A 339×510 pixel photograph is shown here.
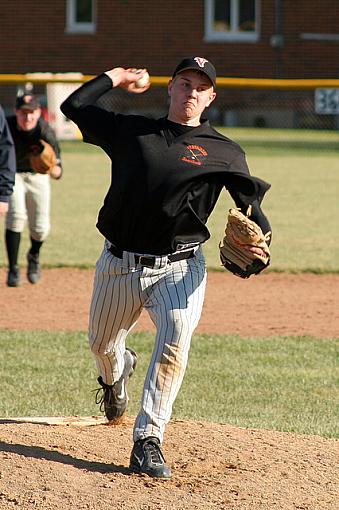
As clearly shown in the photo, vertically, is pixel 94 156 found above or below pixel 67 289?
below

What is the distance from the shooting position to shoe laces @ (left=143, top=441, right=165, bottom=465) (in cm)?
Answer: 484

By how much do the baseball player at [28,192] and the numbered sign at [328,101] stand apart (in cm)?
1118

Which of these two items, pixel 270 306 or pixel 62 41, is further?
pixel 62 41

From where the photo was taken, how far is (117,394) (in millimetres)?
5785

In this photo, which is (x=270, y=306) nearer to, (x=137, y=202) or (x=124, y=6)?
(x=137, y=202)

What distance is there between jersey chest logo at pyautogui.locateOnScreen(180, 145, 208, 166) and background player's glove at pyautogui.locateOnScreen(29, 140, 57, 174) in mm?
5453

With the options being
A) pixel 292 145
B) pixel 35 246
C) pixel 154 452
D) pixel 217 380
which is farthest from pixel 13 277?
pixel 292 145

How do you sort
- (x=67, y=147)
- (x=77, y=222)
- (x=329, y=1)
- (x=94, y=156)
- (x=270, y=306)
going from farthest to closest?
(x=329, y=1) → (x=67, y=147) → (x=94, y=156) → (x=77, y=222) → (x=270, y=306)

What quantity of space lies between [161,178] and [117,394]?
4.31 ft

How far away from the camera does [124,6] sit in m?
31.1

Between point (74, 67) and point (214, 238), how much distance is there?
19.2 metres

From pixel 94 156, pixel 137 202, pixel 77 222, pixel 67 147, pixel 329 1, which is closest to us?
pixel 137 202

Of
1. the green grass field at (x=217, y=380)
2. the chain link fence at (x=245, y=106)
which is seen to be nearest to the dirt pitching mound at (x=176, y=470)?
the green grass field at (x=217, y=380)

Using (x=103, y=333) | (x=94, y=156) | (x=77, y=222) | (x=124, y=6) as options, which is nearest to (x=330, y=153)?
(x=94, y=156)
